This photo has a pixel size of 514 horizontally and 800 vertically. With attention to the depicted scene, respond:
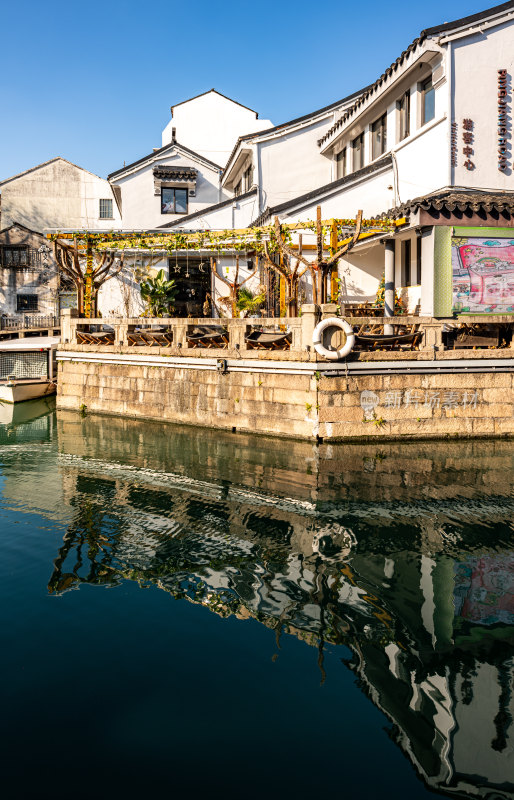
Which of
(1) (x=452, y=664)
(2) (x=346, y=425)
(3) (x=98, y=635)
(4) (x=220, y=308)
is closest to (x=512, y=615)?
(1) (x=452, y=664)

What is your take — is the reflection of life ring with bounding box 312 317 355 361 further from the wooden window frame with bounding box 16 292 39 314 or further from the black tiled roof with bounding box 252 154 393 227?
the wooden window frame with bounding box 16 292 39 314

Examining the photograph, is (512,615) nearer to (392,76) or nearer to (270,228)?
(270,228)

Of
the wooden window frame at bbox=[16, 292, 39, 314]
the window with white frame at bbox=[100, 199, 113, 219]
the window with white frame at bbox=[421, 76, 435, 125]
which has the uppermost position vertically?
the window with white frame at bbox=[100, 199, 113, 219]

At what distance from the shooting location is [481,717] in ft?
16.4

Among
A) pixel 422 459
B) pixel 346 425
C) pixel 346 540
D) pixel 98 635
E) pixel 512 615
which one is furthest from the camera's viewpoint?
pixel 346 425

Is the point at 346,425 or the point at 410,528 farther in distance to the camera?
the point at 346,425

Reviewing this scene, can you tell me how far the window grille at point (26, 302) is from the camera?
37.5 metres

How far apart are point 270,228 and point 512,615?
14569 millimetres

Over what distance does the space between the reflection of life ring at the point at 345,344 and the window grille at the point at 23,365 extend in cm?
1429

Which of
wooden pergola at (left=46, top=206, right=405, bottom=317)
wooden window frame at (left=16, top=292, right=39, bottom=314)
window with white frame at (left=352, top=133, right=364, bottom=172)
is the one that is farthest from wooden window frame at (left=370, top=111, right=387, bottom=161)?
wooden window frame at (left=16, top=292, right=39, bottom=314)

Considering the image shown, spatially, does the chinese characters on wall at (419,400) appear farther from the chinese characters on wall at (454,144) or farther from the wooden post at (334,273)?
the chinese characters on wall at (454,144)

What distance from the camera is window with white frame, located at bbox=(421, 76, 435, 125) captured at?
55.6ft

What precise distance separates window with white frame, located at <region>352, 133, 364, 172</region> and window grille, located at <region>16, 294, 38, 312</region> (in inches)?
889

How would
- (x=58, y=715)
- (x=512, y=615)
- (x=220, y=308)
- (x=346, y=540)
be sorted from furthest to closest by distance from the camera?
(x=220, y=308) < (x=346, y=540) < (x=512, y=615) < (x=58, y=715)
